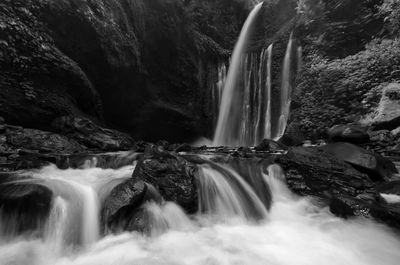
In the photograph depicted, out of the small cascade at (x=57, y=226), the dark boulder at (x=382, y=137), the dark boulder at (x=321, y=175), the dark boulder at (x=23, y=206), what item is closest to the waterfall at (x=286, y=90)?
the dark boulder at (x=382, y=137)

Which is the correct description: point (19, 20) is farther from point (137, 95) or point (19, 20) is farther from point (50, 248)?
point (50, 248)

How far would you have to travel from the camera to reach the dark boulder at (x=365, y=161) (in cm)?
660

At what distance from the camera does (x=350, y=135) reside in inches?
380

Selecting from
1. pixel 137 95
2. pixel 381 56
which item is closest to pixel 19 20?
pixel 137 95

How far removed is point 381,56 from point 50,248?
43.7ft

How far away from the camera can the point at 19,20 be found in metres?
8.23

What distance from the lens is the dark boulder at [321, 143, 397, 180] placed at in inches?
260

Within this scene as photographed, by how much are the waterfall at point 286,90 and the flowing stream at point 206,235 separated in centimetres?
915

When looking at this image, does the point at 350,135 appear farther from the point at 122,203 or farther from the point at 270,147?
the point at 122,203

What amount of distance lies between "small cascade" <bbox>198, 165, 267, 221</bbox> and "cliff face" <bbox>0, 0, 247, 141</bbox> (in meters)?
6.07

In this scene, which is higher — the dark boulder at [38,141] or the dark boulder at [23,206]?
the dark boulder at [38,141]

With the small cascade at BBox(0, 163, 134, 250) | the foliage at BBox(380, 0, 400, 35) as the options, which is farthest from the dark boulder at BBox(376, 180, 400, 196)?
the foliage at BBox(380, 0, 400, 35)

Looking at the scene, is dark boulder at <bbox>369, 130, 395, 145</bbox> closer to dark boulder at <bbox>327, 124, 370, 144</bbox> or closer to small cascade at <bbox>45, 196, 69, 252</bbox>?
dark boulder at <bbox>327, 124, 370, 144</bbox>

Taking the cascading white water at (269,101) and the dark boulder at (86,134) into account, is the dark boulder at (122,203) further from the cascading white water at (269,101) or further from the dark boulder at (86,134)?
the cascading white water at (269,101)
